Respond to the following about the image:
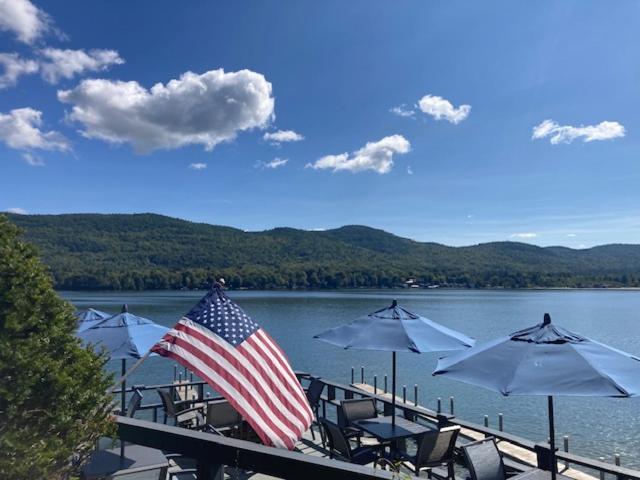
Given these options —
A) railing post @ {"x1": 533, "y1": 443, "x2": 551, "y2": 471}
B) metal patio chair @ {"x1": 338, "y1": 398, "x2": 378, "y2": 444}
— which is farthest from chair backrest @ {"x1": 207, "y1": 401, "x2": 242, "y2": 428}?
railing post @ {"x1": 533, "y1": 443, "x2": 551, "y2": 471}

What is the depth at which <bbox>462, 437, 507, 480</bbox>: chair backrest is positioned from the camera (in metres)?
4.86

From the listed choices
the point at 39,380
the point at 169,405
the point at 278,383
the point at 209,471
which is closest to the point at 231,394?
the point at 278,383

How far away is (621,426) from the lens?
15555 mm

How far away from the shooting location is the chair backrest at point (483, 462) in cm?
486

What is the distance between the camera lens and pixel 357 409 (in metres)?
7.24

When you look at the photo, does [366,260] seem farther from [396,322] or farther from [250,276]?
[396,322]

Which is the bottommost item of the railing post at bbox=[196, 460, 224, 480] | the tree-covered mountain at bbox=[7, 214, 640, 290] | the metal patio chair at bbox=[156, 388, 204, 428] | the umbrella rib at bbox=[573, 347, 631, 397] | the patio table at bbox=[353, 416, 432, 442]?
the metal patio chair at bbox=[156, 388, 204, 428]

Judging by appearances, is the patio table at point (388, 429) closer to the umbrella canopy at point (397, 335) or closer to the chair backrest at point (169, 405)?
the umbrella canopy at point (397, 335)

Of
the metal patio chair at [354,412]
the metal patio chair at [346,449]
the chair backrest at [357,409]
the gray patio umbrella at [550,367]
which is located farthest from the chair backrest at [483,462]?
the chair backrest at [357,409]

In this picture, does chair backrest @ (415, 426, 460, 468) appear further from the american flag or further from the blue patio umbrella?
the blue patio umbrella

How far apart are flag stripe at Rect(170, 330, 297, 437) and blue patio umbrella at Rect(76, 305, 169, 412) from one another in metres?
3.32

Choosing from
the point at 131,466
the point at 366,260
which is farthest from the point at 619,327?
the point at 366,260

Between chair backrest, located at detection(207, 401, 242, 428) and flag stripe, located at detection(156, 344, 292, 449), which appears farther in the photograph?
chair backrest, located at detection(207, 401, 242, 428)

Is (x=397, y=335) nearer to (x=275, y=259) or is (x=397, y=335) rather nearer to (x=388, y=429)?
(x=388, y=429)
